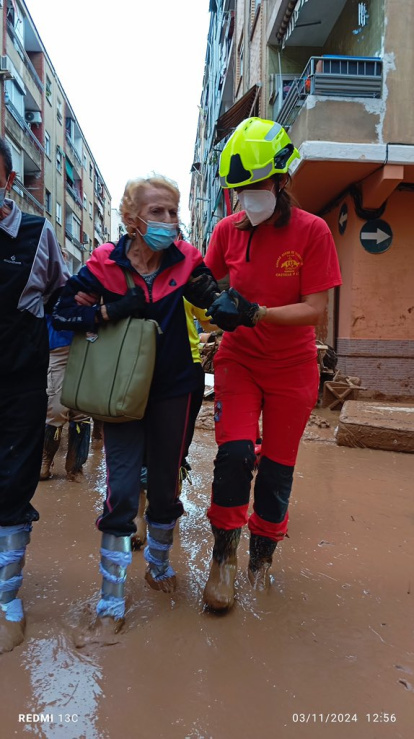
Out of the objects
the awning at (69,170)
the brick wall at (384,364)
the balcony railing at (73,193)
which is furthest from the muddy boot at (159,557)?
the awning at (69,170)

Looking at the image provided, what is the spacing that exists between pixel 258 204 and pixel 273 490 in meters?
1.25

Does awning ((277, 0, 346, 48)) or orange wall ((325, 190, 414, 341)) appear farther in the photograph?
awning ((277, 0, 346, 48))

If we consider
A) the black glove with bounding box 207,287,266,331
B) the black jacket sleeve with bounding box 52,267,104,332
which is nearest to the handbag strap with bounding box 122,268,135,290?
the black jacket sleeve with bounding box 52,267,104,332

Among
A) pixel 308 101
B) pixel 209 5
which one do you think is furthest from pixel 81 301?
pixel 209 5

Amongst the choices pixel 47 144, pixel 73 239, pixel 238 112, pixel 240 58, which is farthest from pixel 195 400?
pixel 73 239

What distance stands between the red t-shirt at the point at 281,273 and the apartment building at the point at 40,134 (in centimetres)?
1990

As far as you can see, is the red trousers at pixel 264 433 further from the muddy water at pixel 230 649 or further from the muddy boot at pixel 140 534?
the muddy boot at pixel 140 534

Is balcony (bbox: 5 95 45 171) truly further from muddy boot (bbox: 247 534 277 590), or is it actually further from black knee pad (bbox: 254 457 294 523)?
muddy boot (bbox: 247 534 277 590)

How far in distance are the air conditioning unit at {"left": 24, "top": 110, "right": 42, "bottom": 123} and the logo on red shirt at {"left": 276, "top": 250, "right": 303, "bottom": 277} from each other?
1094 inches

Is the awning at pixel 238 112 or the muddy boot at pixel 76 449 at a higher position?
the awning at pixel 238 112

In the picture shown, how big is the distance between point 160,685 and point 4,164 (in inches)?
74.1

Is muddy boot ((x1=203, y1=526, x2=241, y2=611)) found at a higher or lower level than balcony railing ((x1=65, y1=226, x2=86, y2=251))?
lower

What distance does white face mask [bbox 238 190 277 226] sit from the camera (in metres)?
2.16

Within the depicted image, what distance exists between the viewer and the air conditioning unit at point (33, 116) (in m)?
25.4
